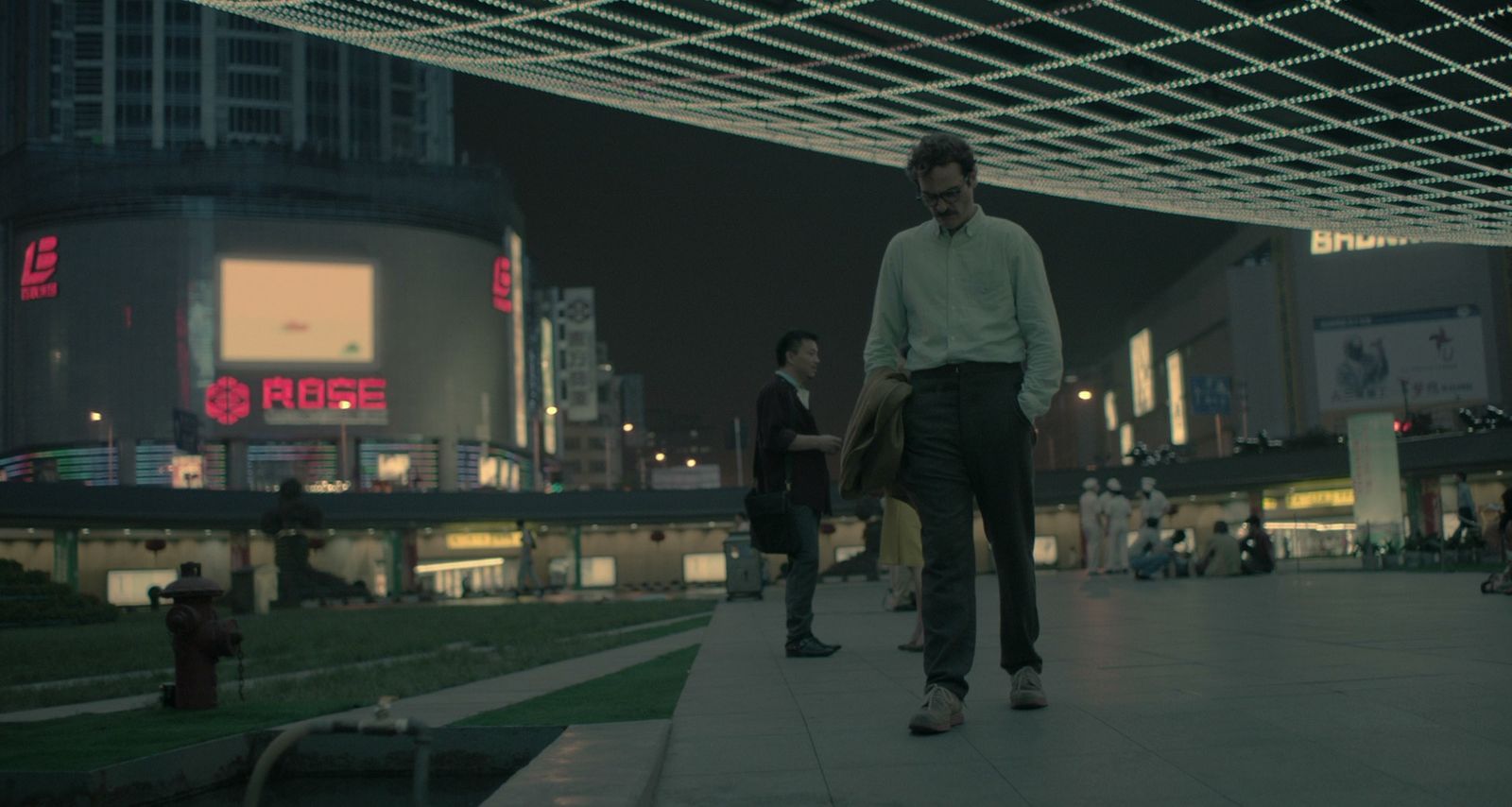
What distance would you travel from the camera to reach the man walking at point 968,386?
4.60 meters

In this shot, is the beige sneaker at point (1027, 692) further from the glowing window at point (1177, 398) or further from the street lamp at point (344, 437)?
the glowing window at point (1177, 398)

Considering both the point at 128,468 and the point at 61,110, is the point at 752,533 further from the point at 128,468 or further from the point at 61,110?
the point at 61,110

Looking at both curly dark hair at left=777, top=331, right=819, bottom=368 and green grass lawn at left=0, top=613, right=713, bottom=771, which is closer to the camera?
green grass lawn at left=0, top=613, right=713, bottom=771

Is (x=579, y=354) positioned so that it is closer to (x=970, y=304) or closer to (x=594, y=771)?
(x=970, y=304)

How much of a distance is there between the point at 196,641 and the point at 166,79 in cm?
9895

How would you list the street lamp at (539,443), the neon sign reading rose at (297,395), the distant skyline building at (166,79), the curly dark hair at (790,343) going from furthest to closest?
the street lamp at (539,443), the distant skyline building at (166,79), the neon sign reading rose at (297,395), the curly dark hair at (790,343)

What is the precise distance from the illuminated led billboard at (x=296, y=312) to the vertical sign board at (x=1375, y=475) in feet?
203

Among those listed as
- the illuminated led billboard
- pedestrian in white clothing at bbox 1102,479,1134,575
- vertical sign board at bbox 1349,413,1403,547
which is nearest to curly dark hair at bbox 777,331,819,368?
pedestrian in white clothing at bbox 1102,479,1134,575

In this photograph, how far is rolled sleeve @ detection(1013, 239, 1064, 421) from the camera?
4.55m

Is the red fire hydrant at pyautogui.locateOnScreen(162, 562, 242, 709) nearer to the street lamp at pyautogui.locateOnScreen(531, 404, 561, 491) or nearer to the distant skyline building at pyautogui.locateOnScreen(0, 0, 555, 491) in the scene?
the distant skyline building at pyautogui.locateOnScreen(0, 0, 555, 491)

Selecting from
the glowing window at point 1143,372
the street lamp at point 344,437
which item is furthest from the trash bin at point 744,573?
the glowing window at point 1143,372

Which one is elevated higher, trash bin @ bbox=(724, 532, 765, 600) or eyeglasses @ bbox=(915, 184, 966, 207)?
eyeglasses @ bbox=(915, 184, 966, 207)

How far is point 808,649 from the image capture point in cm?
781

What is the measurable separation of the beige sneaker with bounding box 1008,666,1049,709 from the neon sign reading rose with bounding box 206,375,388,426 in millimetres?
77721
